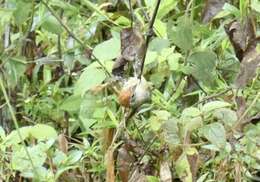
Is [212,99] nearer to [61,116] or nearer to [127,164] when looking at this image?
[127,164]

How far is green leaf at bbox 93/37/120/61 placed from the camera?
1.55 metres

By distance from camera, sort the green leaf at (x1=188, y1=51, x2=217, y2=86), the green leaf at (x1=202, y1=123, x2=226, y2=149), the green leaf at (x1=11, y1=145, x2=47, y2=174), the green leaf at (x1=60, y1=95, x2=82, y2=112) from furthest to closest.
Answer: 1. the green leaf at (x1=60, y1=95, x2=82, y2=112)
2. the green leaf at (x1=188, y1=51, x2=217, y2=86)
3. the green leaf at (x1=11, y1=145, x2=47, y2=174)
4. the green leaf at (x1=202, y1=123, x2=226, y2=149)

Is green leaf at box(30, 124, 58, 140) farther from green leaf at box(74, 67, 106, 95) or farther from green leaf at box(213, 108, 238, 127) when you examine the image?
green leaf at box(213, 108, 238, 127)

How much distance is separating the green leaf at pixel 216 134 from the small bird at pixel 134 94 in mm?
121

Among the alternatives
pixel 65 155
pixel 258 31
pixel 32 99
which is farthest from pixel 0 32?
pixel 258 31

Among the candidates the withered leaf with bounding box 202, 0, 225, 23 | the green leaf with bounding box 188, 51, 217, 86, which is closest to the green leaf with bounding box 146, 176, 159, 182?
the green leaf with bounding box 188, 51, 217, 86

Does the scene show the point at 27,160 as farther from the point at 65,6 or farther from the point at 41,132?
the point at 65,6

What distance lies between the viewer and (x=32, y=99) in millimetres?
1860

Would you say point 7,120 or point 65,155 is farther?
point 7,120

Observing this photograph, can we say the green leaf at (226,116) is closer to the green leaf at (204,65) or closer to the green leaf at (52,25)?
the green leaf at (204,65)

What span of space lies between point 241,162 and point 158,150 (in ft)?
0.54

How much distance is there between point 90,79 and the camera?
4.91 feet

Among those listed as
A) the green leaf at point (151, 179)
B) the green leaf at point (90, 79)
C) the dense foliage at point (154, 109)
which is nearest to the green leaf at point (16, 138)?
the dense foliage at point (154, 109)

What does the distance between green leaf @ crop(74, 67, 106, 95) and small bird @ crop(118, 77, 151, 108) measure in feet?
0.41
